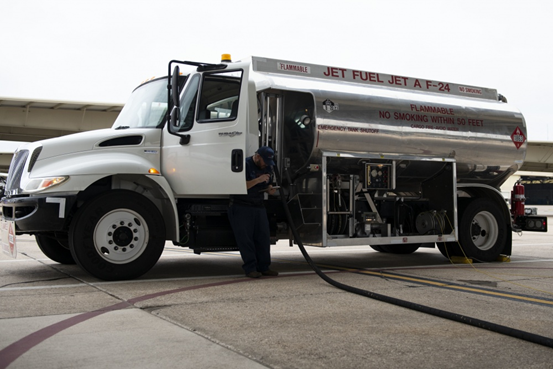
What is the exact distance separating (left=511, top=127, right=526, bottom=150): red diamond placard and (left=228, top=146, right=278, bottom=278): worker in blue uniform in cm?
526

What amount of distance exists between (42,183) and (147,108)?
73.2 inches

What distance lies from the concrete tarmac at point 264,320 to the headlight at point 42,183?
1202mm

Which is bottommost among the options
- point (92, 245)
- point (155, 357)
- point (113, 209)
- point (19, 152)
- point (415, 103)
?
point (155, 357)

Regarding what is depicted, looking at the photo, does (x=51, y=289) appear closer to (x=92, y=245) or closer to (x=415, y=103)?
(x=92, y=245)

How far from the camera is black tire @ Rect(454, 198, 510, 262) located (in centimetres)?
1059

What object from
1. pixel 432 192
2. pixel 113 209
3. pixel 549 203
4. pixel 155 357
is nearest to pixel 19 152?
pixel 113 209

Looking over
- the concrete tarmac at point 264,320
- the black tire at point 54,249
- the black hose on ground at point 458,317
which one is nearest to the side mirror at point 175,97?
the concrete tarmac at point 264,320

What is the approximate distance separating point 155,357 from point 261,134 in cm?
539

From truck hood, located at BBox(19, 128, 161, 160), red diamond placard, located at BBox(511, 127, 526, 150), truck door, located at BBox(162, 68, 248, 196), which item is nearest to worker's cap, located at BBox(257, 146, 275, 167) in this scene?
truck door, located at BBox(162, 68, 248, 196)

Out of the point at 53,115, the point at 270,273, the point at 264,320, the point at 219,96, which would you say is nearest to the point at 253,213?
the point at 270,273

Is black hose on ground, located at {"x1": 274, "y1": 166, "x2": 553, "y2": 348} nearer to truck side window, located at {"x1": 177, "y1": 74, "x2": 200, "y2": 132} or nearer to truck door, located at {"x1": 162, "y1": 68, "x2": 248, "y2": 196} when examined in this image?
truck door, located at {"x1": 162, "y1": 68, "x2": 248, "y2": 196}

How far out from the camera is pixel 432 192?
10.5 meters

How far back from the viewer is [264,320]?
5070 millimetres

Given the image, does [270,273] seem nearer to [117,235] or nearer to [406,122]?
[117,235]
